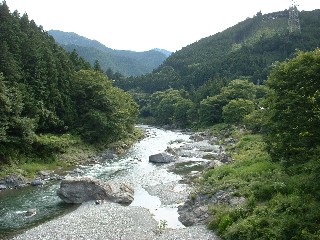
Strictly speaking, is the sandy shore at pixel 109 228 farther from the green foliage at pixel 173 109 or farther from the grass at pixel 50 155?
the green foliage at pixel 173 109

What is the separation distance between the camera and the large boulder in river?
3475 centimetres

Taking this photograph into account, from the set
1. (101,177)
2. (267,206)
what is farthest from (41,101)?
(267,206)

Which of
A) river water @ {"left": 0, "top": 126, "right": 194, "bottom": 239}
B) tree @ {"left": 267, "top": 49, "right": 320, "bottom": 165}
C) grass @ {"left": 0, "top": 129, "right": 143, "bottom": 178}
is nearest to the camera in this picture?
tree @ {"left": 267, "top": 49, "right": 320, "bottom": 165}

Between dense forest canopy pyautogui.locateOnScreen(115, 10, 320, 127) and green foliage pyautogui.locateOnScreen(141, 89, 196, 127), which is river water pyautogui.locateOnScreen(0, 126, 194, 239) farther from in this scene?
green foliage pyautogui.locateOnScreen(141, 89, 196, 127)

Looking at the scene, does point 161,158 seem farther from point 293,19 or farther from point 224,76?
point 293,19

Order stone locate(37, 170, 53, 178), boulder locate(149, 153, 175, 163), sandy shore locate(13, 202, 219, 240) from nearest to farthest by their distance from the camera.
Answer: sandy shore locate(13, 202, 219, 240) → stone locate(37, 170, 53, 178) → boulder locate(149, 153, 175, 163)

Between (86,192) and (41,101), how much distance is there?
23.1 m

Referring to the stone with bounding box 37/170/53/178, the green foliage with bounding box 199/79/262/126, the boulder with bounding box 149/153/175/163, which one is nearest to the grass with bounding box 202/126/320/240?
the boulder with bounding box 149/153/175/163

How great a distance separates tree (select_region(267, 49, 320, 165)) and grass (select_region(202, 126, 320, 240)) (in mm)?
2023

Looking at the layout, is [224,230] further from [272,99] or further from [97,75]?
[97,75]

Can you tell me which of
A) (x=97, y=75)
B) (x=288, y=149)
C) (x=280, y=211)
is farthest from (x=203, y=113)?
(x=280, y=211)

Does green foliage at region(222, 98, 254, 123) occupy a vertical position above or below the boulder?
above

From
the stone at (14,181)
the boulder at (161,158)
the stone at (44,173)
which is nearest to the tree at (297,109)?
the boulder at (161,158)

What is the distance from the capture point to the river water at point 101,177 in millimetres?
29359
